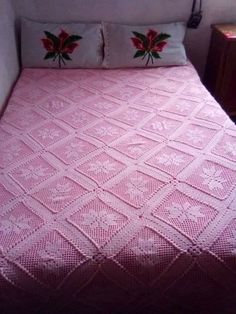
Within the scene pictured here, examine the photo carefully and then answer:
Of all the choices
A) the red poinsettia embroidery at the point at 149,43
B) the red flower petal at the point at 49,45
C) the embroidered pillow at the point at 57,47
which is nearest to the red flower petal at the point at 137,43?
the red poinsettia embroidery at the point at 149,43

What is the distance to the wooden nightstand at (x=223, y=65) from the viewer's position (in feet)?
6.57

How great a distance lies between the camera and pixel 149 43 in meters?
2.05

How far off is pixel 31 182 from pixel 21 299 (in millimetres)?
404

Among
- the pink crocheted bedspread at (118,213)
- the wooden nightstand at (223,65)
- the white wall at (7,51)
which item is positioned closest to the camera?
the pink crocheted bedspread at (118,213)

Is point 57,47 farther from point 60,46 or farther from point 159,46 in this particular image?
point 159,46

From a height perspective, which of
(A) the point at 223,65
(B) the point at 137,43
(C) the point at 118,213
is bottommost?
(C) the point at 118,213

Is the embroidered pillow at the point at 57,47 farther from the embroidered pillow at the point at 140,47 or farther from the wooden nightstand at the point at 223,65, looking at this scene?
the wooden nightstand at the point at 223,65

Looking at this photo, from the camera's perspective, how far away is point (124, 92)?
175 cm

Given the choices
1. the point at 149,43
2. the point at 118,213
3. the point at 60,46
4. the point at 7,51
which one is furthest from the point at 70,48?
the point at 118,213

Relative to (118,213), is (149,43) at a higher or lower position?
higher

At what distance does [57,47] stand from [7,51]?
1.09 ft

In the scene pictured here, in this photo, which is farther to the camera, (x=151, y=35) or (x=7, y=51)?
(x=151, y=35)

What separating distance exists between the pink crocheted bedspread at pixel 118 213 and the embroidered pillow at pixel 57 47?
26.1 inches

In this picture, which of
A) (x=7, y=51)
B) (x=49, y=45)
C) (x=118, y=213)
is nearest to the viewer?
(x=118, y=213)
